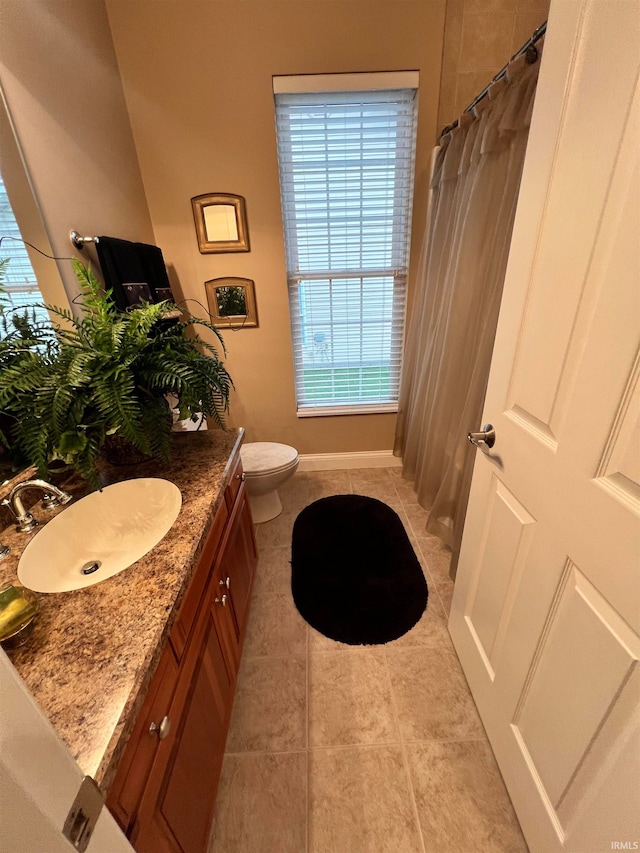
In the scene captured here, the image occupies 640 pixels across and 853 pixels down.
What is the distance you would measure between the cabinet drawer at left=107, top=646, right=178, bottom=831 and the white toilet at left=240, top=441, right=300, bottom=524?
1.14 meters

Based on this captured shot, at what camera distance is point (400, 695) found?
1.21 m

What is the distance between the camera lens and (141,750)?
570mm

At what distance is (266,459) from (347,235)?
55.7 inches

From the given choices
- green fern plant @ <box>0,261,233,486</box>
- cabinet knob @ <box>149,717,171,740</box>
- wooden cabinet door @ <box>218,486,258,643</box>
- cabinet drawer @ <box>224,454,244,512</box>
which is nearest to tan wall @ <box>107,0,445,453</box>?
green fern plant @ <box>0,261,233,486</box>

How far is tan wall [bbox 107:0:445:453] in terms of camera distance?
156 centimetres

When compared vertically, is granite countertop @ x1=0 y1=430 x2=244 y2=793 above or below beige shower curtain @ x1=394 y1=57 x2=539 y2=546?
below

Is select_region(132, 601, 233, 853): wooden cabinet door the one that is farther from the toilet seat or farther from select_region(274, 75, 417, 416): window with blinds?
select_region(274, 75, 417, 416): window with blinds

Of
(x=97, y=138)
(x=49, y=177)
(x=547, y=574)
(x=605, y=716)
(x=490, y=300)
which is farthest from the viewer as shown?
(x=97, y=138)

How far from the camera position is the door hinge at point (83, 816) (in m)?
0.31

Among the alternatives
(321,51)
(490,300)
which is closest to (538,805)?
(490,300)

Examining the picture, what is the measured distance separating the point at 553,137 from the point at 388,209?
4.71ft

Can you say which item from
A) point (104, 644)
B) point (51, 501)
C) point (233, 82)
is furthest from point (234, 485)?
point (233, 82)

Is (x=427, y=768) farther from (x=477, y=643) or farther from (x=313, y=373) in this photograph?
(x=313, y=373)

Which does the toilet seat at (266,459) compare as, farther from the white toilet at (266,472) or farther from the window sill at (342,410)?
the window sill at (342,410)
